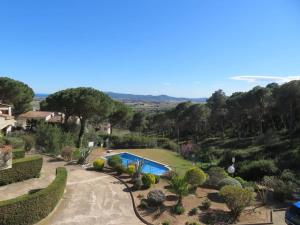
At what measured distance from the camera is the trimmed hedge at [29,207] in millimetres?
11289

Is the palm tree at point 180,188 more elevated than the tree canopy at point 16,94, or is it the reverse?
the tree canopy at point 16,94

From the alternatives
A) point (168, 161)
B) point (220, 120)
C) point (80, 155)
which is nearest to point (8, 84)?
point (80, 155)

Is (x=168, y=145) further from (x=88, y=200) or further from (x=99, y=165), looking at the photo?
(x=88, y=200)

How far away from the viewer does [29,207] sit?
1195 centimetres

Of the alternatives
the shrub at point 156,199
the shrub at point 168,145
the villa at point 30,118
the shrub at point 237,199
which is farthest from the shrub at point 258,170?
the villa at point 30,118

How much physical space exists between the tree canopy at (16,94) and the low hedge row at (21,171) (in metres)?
24.0

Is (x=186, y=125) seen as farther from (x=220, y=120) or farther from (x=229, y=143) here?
(x=229, y=143)

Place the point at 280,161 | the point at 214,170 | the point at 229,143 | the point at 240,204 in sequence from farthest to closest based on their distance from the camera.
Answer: the point at 229,143 → the point at 280,161 → the point at 214,170 → the point at 240,204

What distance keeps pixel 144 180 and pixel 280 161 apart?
535 inches

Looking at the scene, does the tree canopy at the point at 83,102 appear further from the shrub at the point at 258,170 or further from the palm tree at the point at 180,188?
the palm tree at the point at 180,188

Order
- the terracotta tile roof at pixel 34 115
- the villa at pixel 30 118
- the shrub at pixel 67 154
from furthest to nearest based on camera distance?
the terracotta tile roof at pixel 34 115
the villa at pixel 30 118
the shrub at pixel 67 154

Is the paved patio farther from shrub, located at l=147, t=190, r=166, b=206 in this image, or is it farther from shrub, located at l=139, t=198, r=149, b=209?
shrub, located at l=147, t=190, r=166, b=206

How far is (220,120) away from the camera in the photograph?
168ft

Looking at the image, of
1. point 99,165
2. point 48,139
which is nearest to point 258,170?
point 99,165
